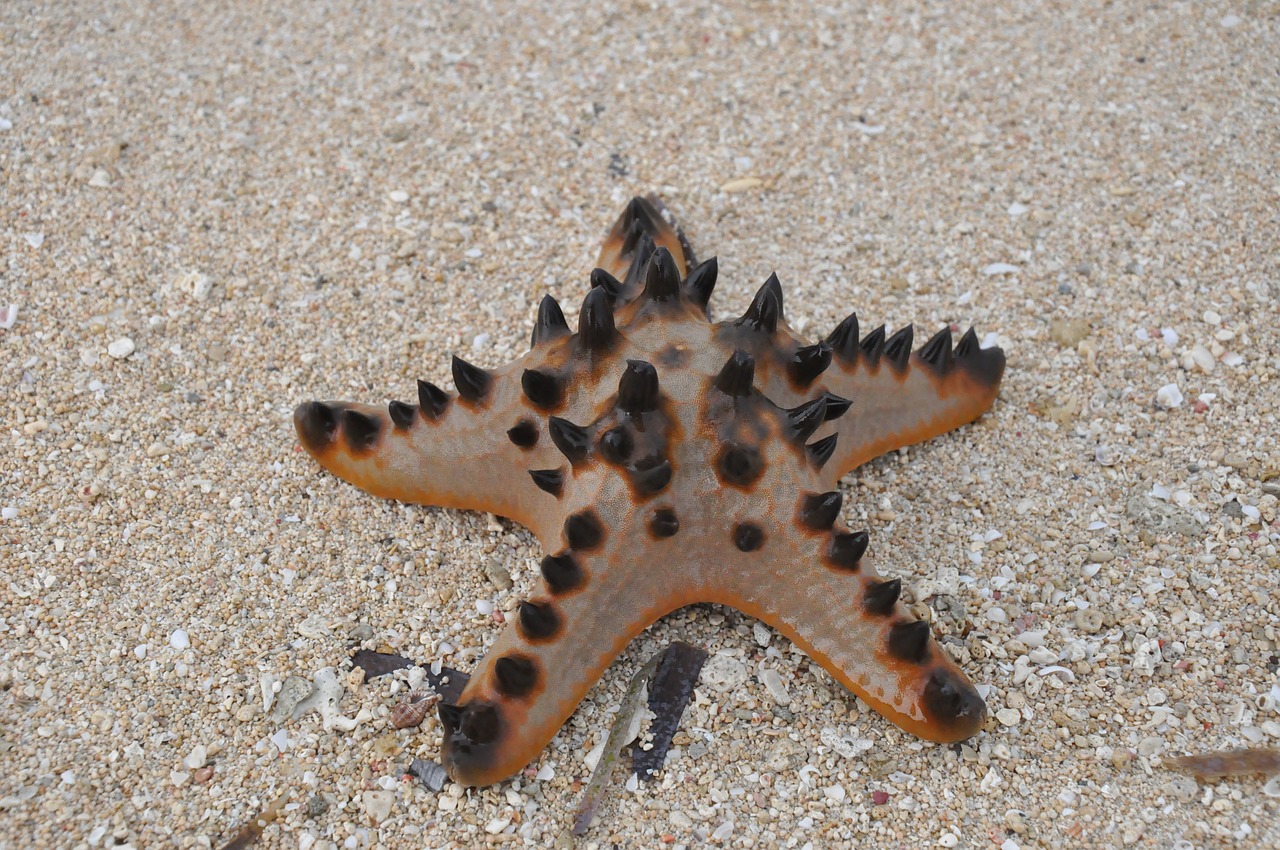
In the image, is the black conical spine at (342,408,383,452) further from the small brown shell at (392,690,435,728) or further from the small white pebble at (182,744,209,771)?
the small white pebble at (182,744,209,771)

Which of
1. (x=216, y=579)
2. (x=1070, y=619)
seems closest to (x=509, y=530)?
(x=216, y=579)

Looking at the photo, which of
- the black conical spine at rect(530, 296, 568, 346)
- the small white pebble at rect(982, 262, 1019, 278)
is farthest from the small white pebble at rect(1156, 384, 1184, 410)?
the black conical spine at rect(530, 296, 568, 346)

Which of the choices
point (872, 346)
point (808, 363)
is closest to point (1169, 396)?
point (872, 346)

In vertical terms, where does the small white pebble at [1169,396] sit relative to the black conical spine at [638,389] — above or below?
below

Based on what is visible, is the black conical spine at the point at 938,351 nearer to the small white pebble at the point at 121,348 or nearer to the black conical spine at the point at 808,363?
the black conical spine at the point at 808,363

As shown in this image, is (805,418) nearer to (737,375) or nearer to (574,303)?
(737,375)

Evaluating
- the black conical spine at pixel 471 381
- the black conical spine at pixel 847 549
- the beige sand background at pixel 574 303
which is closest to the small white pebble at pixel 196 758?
the beige sand background at pixel 574 303
